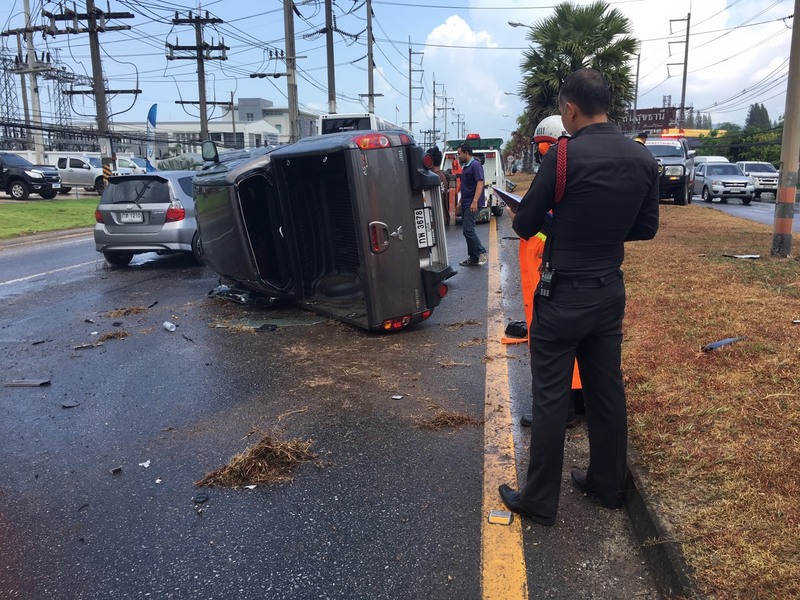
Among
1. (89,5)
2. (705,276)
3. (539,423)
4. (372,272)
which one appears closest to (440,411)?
(539,423)

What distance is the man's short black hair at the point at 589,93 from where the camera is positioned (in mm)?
2830

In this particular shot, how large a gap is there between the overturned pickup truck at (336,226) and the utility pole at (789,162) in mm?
5319

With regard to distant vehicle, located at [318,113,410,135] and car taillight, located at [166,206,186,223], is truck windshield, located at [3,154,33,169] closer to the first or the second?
distant vehicle, located at [318,113,410,135]

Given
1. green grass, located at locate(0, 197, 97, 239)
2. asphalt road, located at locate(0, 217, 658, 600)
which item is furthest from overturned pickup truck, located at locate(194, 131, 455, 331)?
green grass, located at locate(0, 197, 97, 239)

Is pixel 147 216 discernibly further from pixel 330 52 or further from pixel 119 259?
pixel 330 52

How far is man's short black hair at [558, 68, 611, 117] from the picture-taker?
283 centimetres

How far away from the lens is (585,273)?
9.36 feet

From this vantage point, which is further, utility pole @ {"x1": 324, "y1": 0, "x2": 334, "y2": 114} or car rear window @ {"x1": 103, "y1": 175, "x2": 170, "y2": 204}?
utility pole @ {"x1": 324, "y1": 0, "x2": 334, "y2": 114}

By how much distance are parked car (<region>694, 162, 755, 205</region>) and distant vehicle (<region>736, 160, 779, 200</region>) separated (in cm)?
80

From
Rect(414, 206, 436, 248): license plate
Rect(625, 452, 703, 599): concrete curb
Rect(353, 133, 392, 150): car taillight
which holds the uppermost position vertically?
Rect(353, 133, 392, 150): car taillight

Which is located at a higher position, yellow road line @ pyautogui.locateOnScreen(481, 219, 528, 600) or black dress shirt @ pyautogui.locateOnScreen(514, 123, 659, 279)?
black dress shirt @ pyautogui.locateOnScreen(514, 123, 659, 279)

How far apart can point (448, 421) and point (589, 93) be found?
7.49ft

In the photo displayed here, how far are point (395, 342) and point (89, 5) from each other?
86.8ft

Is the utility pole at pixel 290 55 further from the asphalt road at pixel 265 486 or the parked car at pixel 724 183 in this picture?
the asphalt road at pixel 265 486
